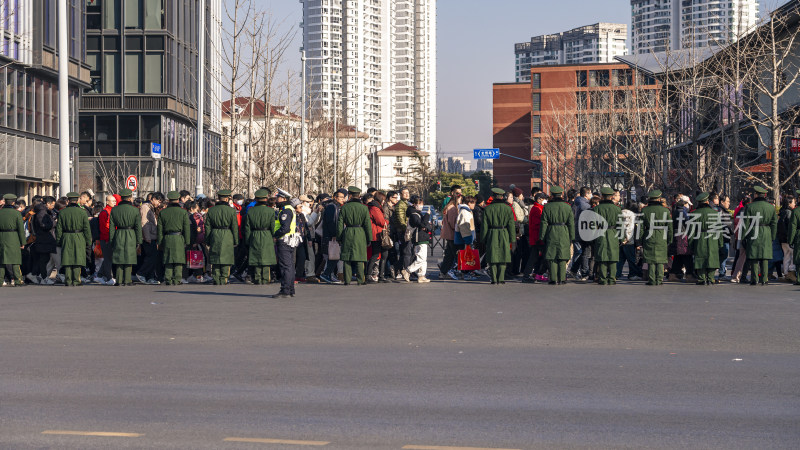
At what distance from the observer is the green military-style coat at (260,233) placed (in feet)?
62.1

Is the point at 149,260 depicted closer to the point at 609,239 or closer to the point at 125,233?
the point at 125,233

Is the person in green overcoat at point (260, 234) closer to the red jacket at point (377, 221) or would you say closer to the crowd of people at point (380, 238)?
the crowd of people at point (380, 238)

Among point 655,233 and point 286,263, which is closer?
point 286,263

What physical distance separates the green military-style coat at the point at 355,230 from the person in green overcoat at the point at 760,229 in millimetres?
7637

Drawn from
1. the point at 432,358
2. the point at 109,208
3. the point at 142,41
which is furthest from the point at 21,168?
the point at 432,358

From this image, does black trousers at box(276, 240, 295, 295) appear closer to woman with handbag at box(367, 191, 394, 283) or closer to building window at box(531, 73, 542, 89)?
woman with handbag at box(367, 191, 394, 283)

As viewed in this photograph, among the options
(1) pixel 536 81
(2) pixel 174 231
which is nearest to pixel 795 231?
(2) pixel 174 231

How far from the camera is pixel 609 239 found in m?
19.4

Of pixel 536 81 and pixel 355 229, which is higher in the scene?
pixel 536 81

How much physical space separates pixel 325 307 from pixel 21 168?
102ft

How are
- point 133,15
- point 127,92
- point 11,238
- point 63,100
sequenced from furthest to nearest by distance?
point 133,15
point 127,92
point 63,100
point 11,238

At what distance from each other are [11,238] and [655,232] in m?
13.0

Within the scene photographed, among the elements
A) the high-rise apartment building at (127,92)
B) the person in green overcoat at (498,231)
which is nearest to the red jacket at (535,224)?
the person in green overcoat at (498,231)

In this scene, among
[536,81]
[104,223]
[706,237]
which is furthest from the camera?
[536,81]
